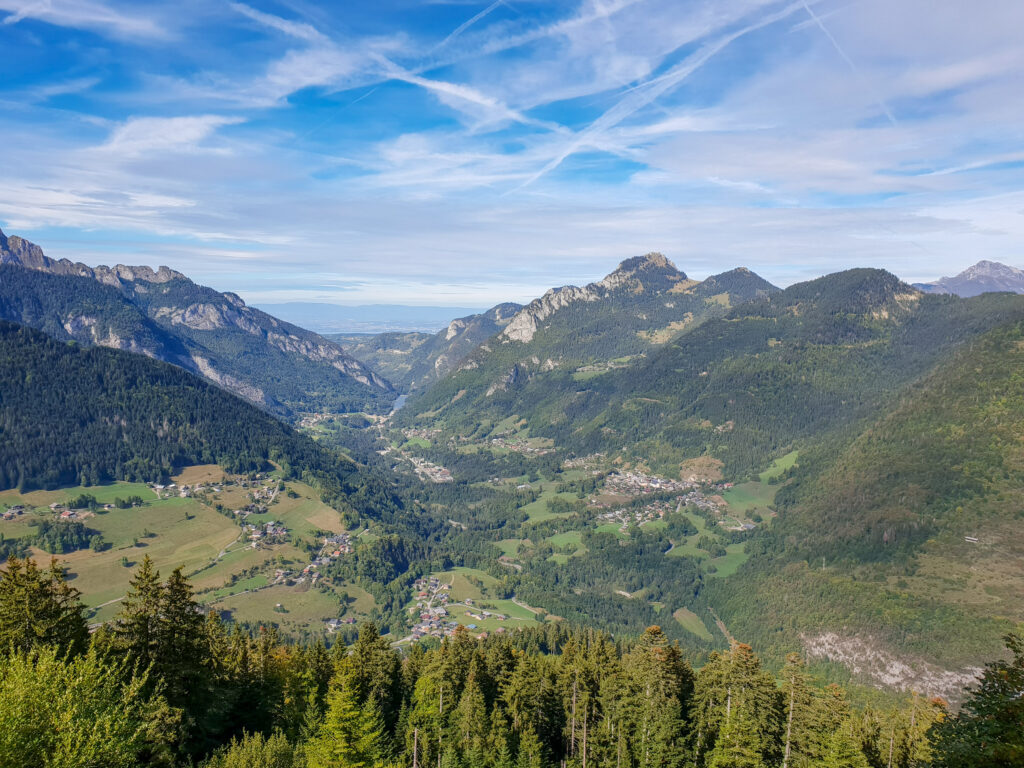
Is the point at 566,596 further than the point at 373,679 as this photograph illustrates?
Yes

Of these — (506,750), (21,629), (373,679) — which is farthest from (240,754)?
(373,679)

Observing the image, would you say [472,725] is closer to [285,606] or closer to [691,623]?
[285,606]

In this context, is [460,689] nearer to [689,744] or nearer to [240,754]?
[689,744]

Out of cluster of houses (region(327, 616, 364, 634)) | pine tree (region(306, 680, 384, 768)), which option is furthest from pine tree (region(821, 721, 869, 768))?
cluster of houses (region(327, 616, 364, 634))

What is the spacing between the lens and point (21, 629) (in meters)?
32.3

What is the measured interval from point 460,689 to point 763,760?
30773mm

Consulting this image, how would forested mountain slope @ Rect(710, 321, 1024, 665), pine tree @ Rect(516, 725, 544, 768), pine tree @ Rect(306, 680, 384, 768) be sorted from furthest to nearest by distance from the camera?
forested mountain slope @ Rect(710, 321, 1024, 665) < pine tree @ Rect(516, 725, 544, 768) < pine tree @ Rect(306, 680, 384, 768)

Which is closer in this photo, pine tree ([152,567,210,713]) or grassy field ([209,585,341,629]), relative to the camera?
pine tree ([152,567,210,713])

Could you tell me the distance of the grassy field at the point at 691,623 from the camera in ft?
578

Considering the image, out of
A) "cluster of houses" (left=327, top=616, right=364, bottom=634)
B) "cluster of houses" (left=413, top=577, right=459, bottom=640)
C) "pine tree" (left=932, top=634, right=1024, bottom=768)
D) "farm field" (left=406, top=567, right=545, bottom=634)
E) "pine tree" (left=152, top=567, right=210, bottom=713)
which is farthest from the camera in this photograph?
"farm field" (left=406, top=567, right=545, bottom=634)

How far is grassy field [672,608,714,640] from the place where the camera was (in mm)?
176250

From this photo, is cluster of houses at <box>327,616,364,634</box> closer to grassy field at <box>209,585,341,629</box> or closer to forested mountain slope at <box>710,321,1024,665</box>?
grassy field at <box>209,585,341,629</box>

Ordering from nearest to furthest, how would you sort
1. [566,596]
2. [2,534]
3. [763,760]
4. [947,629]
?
[763,760] < [947,629] < [2,534] < [566,596]

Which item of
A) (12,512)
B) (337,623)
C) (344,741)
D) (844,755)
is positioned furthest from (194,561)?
(844,755)
